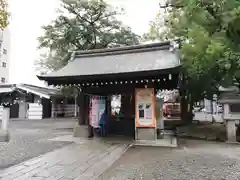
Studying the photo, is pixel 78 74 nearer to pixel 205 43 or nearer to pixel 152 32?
pixel 205 43

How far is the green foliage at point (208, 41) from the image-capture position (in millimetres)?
2793

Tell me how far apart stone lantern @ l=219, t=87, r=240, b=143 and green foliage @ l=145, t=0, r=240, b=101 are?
63 cm

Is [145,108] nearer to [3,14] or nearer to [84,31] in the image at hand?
[3,14]

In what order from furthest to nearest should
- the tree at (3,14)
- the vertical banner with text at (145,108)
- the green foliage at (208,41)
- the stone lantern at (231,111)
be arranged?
the stone lantern at (231,111) < the vertical banner with text at (145,108) < the tree at (3,14) < the green foliage at (208,41)

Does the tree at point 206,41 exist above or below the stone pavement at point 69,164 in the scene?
above

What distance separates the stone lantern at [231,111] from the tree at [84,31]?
38.7ft

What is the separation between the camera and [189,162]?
5996 millimetres

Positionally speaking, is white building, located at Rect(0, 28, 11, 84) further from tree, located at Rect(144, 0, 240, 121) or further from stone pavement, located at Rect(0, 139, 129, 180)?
stone pavement, located at Rect(0, 139, 129, 180)

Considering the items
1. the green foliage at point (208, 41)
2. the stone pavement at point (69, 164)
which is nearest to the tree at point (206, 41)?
the green foliage at point (208, 41)

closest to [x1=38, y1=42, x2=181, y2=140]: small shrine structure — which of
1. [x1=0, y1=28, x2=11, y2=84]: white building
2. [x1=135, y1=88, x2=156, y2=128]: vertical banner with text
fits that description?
[x1=135, y1=88, x2=156, y2=128]: vertical banner with text

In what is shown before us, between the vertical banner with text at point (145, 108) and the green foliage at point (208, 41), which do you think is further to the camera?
the vertical banner with text at point (145, 108)

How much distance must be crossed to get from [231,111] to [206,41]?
3.85 metres

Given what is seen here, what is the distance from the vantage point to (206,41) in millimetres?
7828

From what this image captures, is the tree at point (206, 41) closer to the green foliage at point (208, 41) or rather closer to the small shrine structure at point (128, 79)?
the green foliage at point (208, 41)
